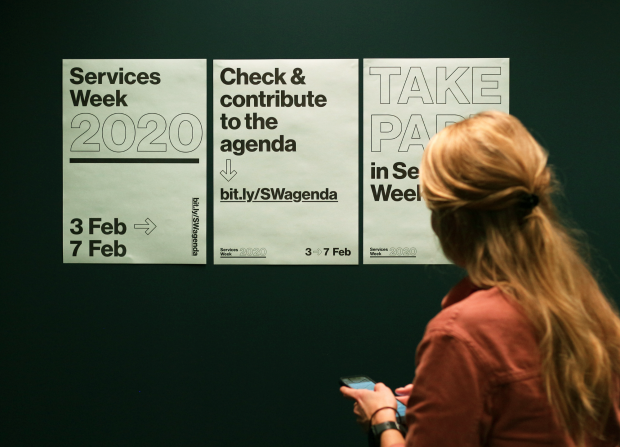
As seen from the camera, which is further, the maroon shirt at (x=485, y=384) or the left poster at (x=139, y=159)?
the left poster at (x=139, y=159)

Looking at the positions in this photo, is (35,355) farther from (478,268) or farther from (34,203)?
(478,268)

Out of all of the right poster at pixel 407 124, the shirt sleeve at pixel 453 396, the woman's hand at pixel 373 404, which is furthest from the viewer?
the right poster at pixel 407 124

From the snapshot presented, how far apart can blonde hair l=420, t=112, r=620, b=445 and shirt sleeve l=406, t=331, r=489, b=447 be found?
0.10 meters

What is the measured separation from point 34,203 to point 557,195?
1832mm

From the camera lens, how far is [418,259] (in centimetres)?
172

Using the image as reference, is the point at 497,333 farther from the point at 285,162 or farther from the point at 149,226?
the point at 149,226

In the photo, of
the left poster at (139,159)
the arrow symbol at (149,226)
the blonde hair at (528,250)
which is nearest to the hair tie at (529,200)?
the blonde hair at (528,250)

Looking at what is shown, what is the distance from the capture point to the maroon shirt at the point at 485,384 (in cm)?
70

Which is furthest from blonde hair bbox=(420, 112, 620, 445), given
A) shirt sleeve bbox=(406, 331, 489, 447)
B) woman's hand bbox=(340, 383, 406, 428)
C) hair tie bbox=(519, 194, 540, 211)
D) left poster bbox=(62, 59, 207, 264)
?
left poster bbox=(62, 59, 207, 264)

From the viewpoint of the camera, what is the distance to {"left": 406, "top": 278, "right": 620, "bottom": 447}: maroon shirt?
696mm

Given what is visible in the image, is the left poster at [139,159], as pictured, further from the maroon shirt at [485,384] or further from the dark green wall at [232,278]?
the maroon shirt at [485,384]

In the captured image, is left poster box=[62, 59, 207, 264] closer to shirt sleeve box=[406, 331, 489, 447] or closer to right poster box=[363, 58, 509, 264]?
right poster box=[363, 58, 509, 264]

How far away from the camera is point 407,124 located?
170 centimetres

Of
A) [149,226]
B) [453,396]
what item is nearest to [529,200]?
[453,396]
